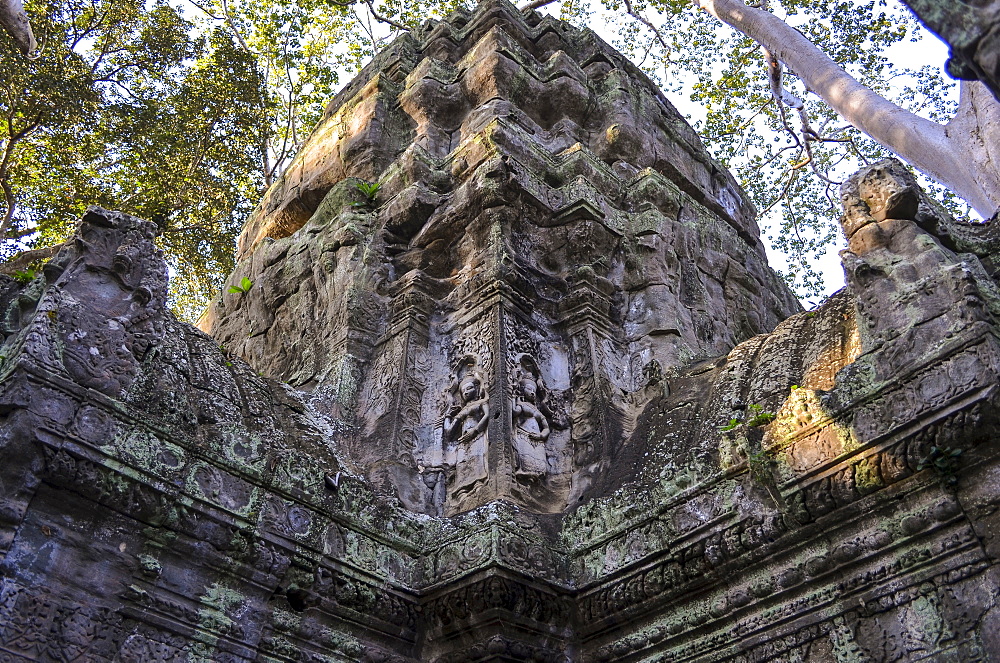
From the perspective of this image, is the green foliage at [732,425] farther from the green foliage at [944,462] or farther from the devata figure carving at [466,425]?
the devata figure carving at [466,425]

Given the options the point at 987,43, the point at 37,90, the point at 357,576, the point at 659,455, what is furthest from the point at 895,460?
the point at 37,90

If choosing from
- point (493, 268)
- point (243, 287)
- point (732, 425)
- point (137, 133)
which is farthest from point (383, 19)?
point (732, 425)

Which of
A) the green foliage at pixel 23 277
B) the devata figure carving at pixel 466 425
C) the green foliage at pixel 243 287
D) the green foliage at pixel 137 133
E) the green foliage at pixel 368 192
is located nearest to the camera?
the green foliage at pixel 23 277

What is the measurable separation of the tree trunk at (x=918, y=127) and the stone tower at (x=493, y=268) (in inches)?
69.1

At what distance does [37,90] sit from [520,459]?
9.60 metres

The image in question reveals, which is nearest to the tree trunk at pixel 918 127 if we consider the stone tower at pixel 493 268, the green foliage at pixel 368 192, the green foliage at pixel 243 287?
the stone tower at pixel 493 268

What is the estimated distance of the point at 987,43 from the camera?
223 centimetres

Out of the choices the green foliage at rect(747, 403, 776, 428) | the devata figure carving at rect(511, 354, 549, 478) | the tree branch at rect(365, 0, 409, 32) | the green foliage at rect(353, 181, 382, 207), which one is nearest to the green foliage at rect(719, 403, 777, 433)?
the green foliage at rect(747, 403, 776, 428)

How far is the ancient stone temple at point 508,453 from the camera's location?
4.09 m

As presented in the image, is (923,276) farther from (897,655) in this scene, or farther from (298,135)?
(298,135)

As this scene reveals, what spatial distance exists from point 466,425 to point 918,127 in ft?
19.0

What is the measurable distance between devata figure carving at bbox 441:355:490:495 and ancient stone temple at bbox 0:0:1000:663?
24mm

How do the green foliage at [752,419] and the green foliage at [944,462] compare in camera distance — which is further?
the green foliage at [752,419]

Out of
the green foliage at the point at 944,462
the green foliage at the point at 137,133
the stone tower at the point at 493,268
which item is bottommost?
the green foliage at the point at 944,462
